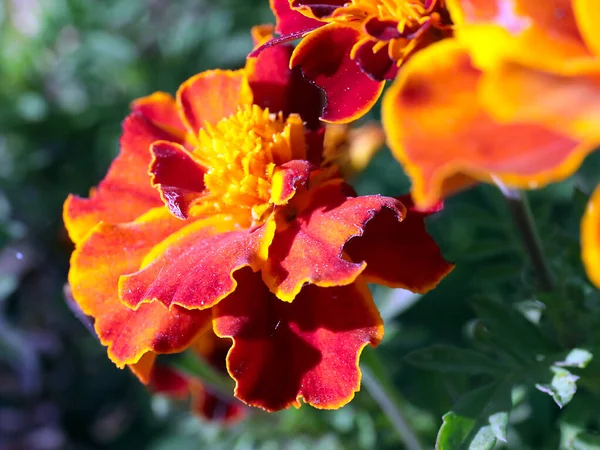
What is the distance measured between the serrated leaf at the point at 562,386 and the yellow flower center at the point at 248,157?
0.52 meters

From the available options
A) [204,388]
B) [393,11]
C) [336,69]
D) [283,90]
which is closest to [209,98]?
[283,90]

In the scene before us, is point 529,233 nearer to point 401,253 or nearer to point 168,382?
point 401,253

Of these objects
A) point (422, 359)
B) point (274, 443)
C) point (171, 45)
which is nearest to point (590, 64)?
point (422, 359)

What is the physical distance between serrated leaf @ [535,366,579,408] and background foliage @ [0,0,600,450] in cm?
53

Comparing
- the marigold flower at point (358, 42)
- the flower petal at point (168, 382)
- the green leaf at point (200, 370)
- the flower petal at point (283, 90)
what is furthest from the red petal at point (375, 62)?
the flower petal at point (168, 382)

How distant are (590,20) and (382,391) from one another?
0.91 meters

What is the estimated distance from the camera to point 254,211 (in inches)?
44.9

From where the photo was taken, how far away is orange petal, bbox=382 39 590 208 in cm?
67

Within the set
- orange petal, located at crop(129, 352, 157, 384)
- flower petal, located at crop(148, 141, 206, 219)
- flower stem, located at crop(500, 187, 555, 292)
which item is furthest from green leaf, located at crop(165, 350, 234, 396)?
flower stem, located at crop(500, 187, 555, 292)

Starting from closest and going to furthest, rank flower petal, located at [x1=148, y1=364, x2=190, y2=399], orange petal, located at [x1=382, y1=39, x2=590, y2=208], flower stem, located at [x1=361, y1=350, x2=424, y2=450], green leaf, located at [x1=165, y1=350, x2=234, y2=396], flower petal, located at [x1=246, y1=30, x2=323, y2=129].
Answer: orange petal, located at [x1=382, y1=39, x2=590, y2=208] < flower petal, located at [x1=246, y1=30, x2=323, y2=129] < flower stem, located at [x1=361, y1=350, x2=424, y2=450] < green leaf, located at [x1=165, y1=350, x2=234, y2=396] < flower petal, located at [x1=148, y1=364, x2=190, y2=399]

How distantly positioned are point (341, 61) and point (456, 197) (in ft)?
5.00

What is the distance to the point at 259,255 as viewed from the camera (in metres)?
1.04

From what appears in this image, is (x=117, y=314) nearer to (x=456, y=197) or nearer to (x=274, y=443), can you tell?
(x=274, y=443)

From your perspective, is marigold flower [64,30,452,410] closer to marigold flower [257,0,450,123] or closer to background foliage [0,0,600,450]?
marigold flower [257,0,450,123]
